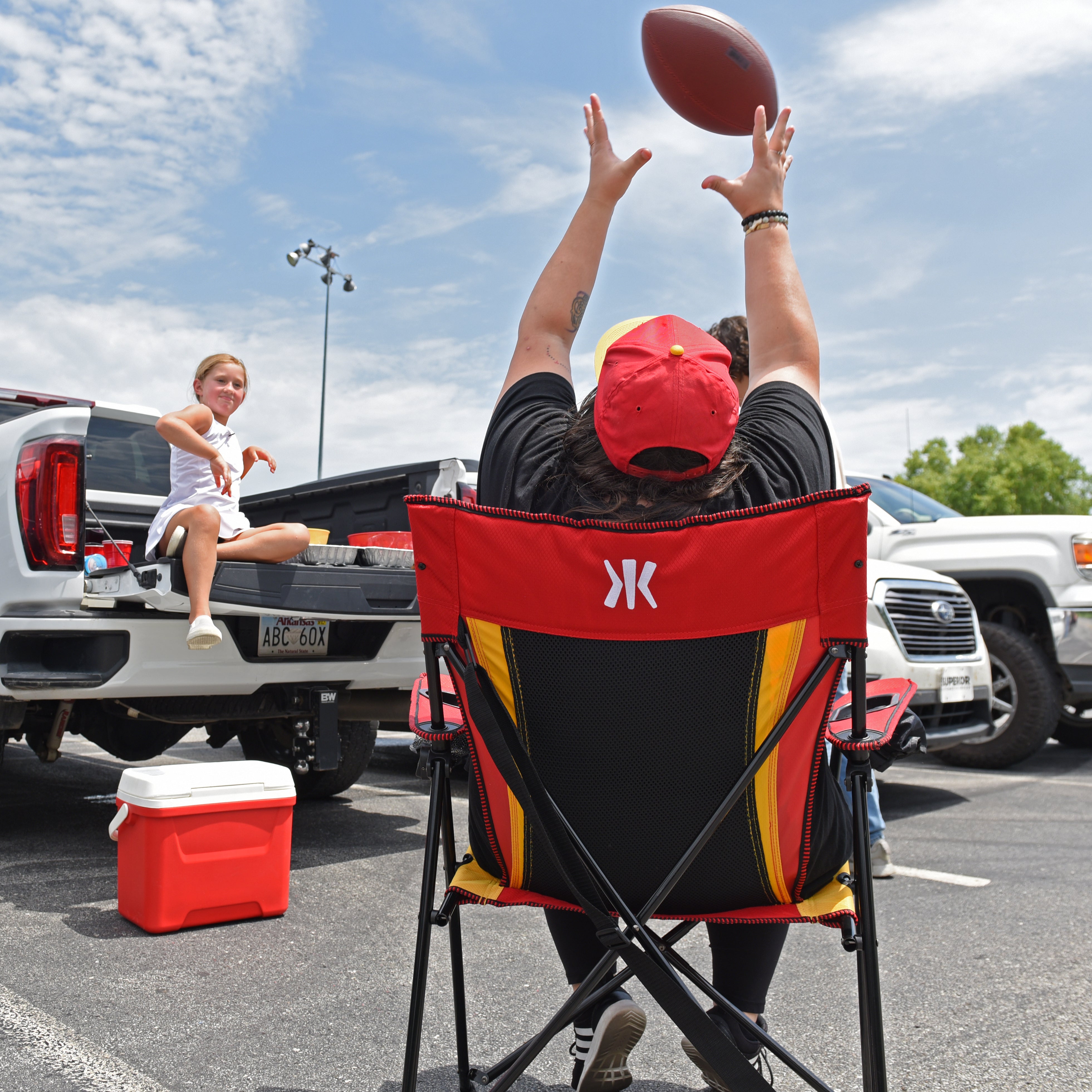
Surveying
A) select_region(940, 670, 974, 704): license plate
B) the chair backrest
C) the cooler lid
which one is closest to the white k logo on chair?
the chair backrest

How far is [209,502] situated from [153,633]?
741mm

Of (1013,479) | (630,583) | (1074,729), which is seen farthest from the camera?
(1013,479)

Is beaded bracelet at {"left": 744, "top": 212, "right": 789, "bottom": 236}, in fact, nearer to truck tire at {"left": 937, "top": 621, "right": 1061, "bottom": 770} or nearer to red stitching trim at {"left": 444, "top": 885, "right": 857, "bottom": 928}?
red stitching trim at {"left": 444, "top": 885, "right": 857, "bottom": 928}

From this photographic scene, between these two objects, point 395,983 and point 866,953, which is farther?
point 395,983

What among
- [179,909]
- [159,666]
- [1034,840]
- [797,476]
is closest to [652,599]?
[797,476]

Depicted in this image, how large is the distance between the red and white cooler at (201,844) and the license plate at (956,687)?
3764 millimetres

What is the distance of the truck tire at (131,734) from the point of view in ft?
15.2

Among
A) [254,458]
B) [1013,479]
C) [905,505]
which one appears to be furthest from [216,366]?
[1013,479]

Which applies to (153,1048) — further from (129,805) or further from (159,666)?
(159,666)

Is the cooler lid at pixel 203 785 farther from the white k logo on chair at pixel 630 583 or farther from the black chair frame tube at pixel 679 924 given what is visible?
the white k logo on chair at pixel 630 583

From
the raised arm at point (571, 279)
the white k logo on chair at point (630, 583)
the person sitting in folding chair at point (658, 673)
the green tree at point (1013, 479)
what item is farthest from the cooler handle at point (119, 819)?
the green tree at point (1013, 479)

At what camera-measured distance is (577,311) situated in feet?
7.00

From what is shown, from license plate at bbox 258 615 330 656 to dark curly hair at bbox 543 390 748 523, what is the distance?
2600mm

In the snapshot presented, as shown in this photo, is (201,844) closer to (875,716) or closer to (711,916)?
(711,916)
